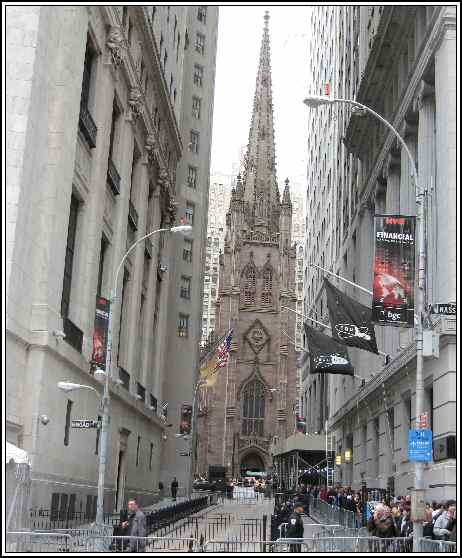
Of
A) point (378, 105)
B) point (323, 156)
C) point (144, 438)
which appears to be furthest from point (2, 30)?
point (323, 156)

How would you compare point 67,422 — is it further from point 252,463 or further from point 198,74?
point 252,463

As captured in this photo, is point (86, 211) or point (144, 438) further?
point (144, 438)

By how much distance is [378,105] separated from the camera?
38875 millimetres

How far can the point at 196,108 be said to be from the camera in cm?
7012

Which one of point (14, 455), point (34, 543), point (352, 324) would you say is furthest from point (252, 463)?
point (34, 543)

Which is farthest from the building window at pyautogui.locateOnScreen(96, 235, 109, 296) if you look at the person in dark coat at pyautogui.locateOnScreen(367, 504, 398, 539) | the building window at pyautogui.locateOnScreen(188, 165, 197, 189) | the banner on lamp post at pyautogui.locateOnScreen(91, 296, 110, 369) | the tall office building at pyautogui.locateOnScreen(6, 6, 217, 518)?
the building window at pyautogui.locateOnScreen(188, 165, 197, 189)

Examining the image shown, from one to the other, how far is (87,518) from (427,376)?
1356 cm

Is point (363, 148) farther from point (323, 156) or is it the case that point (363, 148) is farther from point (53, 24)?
point (323, 156)

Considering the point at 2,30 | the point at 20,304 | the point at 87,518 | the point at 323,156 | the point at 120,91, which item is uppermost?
the point at 323,156

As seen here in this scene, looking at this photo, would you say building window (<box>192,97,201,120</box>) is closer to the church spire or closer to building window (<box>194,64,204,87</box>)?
building window (<box>194,64,204,87</box>)

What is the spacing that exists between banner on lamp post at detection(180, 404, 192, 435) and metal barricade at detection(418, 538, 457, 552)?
140 ft

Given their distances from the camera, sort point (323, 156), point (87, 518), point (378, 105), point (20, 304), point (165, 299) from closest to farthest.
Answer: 1. point (20, 304)
2. point (87, 518)
3. point (378, 105)
4. point (165, 299)
5. point (323, 156)

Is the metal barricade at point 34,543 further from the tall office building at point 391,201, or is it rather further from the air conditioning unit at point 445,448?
the air conditioning unit at point 445,448

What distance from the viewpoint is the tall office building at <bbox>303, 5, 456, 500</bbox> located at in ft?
78.2
